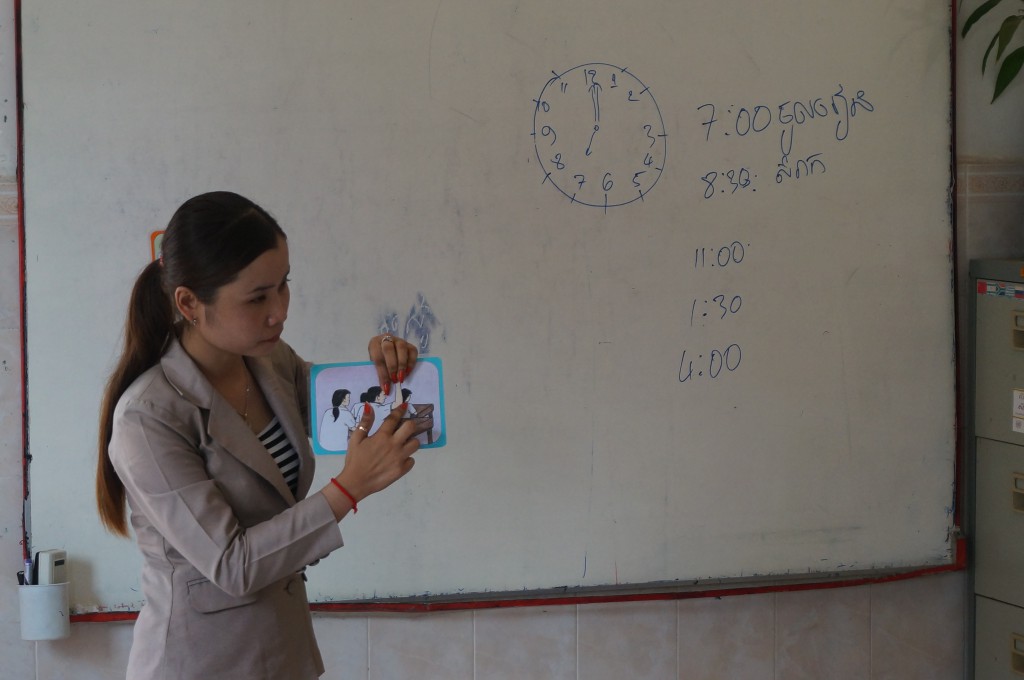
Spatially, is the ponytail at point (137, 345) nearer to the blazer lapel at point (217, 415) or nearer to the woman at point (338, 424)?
the blazer lapel at point (217, 415)

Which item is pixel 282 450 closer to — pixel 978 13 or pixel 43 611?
pixel 43 611

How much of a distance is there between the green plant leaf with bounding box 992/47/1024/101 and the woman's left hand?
1.80 metres

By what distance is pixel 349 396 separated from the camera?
1.53m

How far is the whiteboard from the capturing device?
2133 mm

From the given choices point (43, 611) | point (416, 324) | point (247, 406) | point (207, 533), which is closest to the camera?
point (207, 533)

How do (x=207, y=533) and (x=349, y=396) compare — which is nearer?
(x=207, y=533)

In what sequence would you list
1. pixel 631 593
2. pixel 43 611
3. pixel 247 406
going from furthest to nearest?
pixel 631 593, pixel 43 611, pixel 247 406

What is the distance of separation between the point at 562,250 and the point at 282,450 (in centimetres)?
100

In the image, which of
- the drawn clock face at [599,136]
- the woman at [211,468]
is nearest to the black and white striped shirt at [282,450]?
the woman at [211,468]

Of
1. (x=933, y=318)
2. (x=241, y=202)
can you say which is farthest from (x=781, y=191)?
(x=241, y=202)

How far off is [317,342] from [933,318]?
5.00ft

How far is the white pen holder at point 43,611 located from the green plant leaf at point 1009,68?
2526mm

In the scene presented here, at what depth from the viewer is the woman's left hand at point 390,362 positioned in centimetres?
153

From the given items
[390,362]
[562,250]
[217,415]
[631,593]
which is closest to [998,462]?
[631,593]
